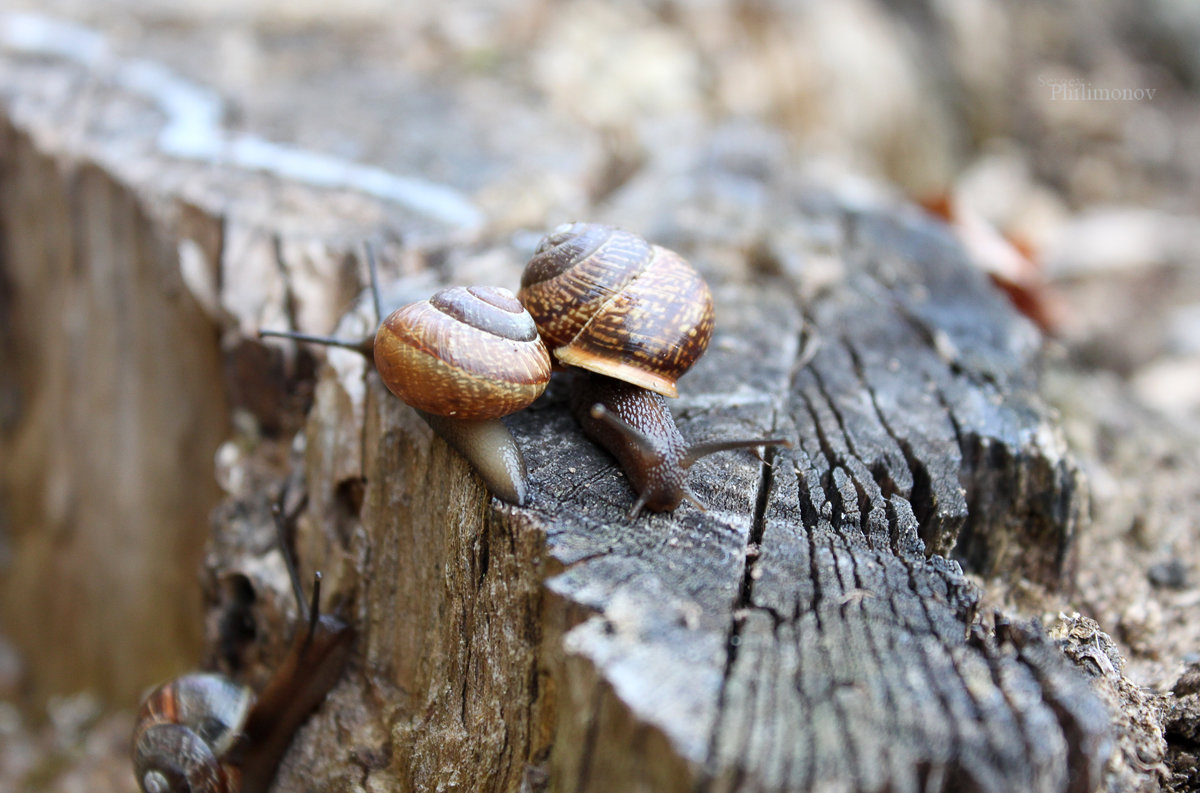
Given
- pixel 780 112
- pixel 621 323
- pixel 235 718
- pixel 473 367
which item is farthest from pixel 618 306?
pixel 780 112

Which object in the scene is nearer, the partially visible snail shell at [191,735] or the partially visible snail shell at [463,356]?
the partially visible snail shell at [463,356]

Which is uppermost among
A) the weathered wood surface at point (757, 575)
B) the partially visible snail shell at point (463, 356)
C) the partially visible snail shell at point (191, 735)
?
the partially visible snail shell at point (463, 356)

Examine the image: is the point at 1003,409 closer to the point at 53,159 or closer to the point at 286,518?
the point at 286,518

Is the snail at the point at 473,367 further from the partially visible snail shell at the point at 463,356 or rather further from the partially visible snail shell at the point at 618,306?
the partially visible snail shell at the point at 618,306

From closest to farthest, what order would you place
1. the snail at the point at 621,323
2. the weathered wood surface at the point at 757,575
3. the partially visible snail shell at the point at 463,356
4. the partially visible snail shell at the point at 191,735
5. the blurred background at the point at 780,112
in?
1. the weathered wood surface at the point at 757,575
2. the partially visible snail shell at the point at 463,356
3. the snail at the point at 621,323
4. the partially visible snail shell at the point at 191,735
5. the blurred background at the point at 780,112

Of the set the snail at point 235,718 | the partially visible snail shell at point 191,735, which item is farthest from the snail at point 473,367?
the partially visible snail shell at point 191,735

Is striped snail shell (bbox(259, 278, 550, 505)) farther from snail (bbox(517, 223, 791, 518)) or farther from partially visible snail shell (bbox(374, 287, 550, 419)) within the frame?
snail (bbox(517, 223, 791, 518))
